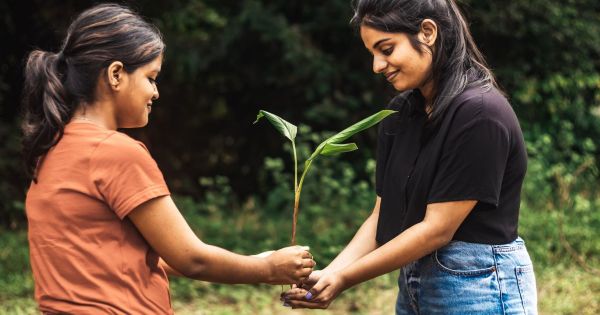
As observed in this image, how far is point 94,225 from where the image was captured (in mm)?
2184

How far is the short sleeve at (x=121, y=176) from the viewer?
84.9 inches

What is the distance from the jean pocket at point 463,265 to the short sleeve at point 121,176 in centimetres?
87

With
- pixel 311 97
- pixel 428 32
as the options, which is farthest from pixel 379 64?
pixel 311 97

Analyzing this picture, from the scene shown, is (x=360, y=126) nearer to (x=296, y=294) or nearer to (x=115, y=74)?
(x=296, y=294)

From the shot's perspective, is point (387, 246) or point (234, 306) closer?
point (387, 246)

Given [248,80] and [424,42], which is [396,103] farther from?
[248,80]

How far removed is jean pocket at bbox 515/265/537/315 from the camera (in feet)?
8.09

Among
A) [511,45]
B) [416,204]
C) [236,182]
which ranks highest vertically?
[416,204]

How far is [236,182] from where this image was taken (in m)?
9.89

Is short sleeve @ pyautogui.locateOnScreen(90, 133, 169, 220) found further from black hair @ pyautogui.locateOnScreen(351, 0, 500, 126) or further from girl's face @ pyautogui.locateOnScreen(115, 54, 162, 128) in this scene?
black hair @ pyautogui.locateOnScreen(351, 0, 500, 126)

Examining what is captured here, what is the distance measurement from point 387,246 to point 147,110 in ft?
2.69

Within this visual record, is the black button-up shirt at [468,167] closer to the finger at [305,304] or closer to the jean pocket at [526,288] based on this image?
the jean pocket at [526,288]

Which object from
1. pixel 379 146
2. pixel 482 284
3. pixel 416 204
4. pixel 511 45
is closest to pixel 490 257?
pixel 482 284

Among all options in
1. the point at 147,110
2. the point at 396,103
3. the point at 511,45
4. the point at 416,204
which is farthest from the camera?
the point at 511,45
